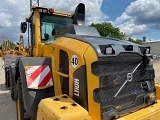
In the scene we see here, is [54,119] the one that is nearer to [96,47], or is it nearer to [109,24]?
[96,47]

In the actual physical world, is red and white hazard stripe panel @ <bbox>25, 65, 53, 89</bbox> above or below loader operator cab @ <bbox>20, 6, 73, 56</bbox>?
below

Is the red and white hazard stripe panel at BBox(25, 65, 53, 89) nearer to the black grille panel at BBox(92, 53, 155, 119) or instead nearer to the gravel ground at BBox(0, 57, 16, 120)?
the black grille panel at BBox(92, 53, 155, 119)

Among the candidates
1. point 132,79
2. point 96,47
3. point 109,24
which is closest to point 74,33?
point 96,47

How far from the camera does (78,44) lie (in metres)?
2.87

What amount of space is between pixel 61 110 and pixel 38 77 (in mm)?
1084

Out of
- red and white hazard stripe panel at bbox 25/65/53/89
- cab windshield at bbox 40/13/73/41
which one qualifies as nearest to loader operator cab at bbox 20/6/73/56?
cab windshield at bbox 40/13/73/41

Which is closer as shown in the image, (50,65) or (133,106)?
(133,106)

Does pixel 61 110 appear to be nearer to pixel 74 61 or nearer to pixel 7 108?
pixel 74 61

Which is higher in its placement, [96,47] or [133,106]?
[96,47]

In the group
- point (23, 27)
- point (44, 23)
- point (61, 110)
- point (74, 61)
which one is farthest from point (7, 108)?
point (61, 110)

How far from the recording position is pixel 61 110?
2.37m

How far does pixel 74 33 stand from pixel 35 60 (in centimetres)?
80

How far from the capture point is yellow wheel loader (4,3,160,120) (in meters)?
2.61

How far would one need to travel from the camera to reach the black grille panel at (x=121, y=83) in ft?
8.70
